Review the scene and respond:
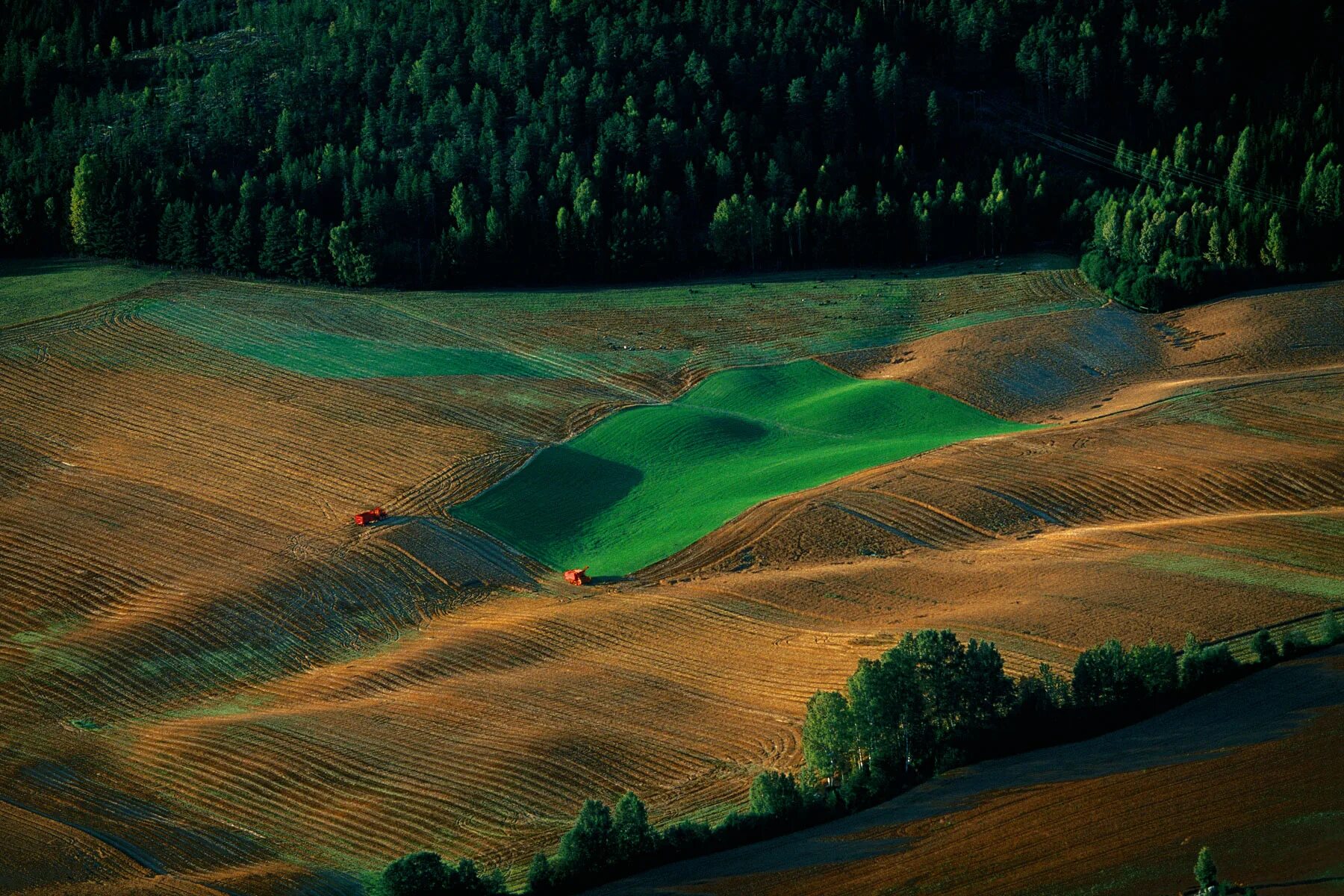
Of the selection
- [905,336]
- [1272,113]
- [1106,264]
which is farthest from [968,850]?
[1272,113]

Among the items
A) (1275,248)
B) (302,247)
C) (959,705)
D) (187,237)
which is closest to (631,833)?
(959,705)

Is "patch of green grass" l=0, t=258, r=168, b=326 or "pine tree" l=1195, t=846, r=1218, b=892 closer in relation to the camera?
"pine tree" l=1195, t=846, r=1218, b=892

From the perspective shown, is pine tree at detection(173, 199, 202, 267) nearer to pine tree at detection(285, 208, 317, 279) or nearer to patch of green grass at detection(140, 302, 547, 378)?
pine tree at detection(285, 208, 317, 279)

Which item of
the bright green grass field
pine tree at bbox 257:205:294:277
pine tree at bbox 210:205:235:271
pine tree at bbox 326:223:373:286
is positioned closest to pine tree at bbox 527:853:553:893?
the bright green grass field

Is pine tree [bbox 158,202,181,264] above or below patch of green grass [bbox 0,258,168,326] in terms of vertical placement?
above

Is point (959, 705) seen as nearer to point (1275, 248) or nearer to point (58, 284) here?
point (1275, 248)

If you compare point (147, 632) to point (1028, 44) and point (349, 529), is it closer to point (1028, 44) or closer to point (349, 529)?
point (349, 529)

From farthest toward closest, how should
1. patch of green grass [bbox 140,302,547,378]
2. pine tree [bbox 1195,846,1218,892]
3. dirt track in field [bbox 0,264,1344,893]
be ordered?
1. patch of green grass [bbox 140,302,547,378]
2. dirt track in field [bbox 0,264,1344,893]
3. pine tree [bbox 1195,846,1218,892]
